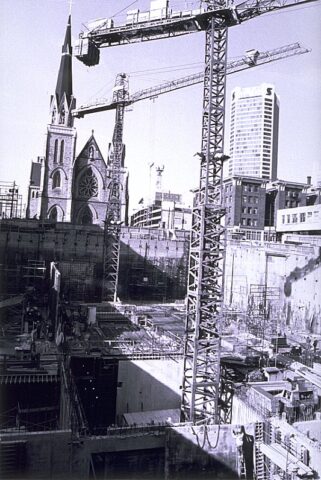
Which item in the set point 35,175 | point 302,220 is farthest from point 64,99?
point 302,220

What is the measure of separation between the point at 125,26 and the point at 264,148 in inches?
4701

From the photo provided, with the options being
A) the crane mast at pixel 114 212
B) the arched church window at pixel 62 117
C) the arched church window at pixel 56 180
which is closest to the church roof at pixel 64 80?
the arched church window at pixel 62 117

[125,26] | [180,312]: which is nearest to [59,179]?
[180,312]

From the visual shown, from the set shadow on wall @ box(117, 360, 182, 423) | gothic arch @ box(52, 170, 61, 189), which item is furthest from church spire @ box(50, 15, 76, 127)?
shadow on wall @ box(117, 360, 182, 423)

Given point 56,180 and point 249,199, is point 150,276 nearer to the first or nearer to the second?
point 56,180

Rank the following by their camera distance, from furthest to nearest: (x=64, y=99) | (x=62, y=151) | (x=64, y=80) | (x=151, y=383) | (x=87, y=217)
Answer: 1. (x=64, y=80)
2. (x=64, y=99)
3. (x=87, y=217)
4. (x=62, y=151)
5. (x=151, y=383)

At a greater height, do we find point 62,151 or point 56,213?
point 62,151

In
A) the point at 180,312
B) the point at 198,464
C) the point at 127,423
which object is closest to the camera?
the point at 198,464

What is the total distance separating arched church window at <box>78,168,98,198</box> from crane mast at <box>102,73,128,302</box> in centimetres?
1298

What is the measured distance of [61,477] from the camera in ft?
44.9

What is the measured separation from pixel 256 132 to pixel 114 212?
104708mm

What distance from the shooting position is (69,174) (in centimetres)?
5228

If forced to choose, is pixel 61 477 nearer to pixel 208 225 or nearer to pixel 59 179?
pixel 208 225

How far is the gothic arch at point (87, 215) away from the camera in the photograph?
54156 millimetres
